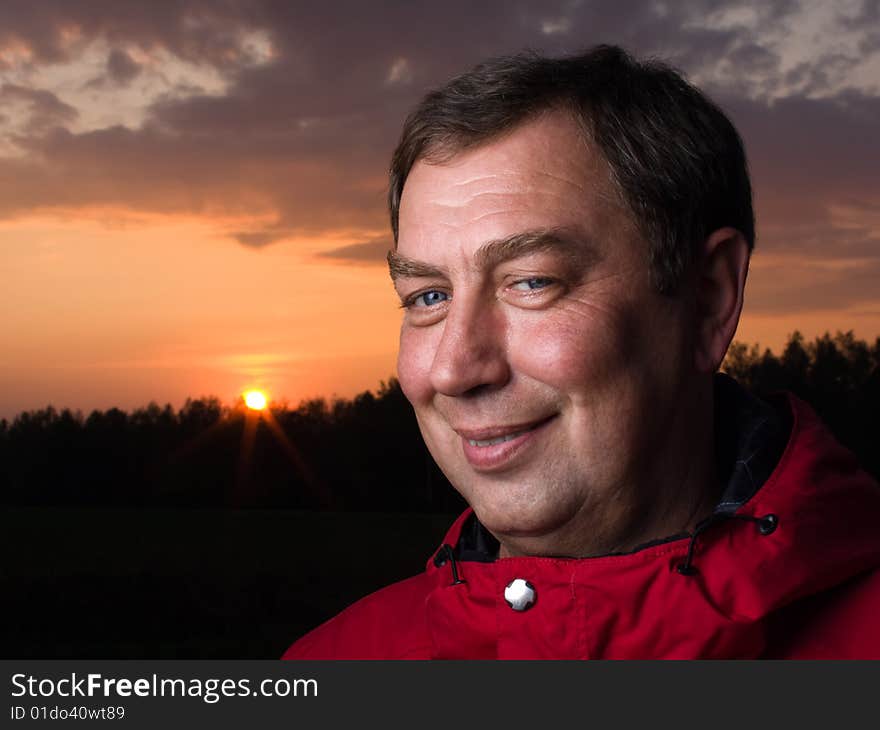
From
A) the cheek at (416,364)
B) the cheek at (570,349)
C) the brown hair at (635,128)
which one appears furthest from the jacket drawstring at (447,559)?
the brown hair at (635,128)

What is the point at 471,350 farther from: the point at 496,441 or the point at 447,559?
the point at 447,559

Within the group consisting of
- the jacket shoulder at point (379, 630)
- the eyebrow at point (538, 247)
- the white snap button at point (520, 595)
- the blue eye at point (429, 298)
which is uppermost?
the blue eye at point (429, 298)

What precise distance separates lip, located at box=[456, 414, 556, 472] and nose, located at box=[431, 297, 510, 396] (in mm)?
106

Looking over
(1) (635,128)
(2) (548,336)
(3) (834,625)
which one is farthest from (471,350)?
(3) (834,625)

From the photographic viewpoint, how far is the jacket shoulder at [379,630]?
9.12ft

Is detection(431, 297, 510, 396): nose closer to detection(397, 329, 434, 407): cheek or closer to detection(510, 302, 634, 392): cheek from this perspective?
detection(510, 302, 634, 392): cheek

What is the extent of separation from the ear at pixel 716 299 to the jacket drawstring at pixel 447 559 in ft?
2.43

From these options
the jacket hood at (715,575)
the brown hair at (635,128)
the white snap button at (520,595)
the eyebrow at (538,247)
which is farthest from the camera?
the brown hair at (635,128)

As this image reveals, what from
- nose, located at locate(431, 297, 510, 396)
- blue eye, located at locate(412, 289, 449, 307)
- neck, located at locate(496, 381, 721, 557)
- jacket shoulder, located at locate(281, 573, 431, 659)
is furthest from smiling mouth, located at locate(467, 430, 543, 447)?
jacket shoulder, located at locate(281, 573, 431, 659)

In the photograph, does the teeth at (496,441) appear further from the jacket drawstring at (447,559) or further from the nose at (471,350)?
the jacket drawstring at (447,559)

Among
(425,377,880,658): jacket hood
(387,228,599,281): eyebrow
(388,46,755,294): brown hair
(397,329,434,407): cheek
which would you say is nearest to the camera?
(425,377,880,658): jacket hood

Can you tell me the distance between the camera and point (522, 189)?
2.12 metres

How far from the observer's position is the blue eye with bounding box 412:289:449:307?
7.47 ft

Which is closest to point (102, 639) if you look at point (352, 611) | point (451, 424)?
point (352, 611)
